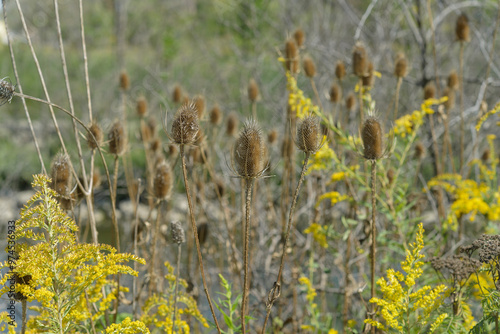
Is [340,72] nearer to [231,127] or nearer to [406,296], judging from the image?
[231,127]

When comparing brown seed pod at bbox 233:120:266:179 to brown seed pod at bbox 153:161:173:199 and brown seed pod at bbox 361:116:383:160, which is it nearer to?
brown seed pod at bbox 361:116:383:160

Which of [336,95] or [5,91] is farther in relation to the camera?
[336,95]

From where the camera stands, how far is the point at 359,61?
8.80 feet

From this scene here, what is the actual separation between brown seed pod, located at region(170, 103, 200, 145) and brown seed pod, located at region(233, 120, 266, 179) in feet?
0.51

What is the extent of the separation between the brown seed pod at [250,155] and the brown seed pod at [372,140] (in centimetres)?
43

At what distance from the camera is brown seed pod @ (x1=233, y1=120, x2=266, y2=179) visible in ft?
Result: 4.83

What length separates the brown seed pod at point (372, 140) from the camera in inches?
68.1

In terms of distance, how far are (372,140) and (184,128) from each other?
2.09 ft

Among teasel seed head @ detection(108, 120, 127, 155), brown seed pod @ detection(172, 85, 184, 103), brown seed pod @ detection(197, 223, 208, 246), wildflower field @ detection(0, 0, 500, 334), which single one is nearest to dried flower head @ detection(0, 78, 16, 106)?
wildflower field @ detection(0, 0, 500, 334)

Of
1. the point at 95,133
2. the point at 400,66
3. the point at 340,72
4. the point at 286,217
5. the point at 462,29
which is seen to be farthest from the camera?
the point at 462,29

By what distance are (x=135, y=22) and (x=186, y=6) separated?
4.17m

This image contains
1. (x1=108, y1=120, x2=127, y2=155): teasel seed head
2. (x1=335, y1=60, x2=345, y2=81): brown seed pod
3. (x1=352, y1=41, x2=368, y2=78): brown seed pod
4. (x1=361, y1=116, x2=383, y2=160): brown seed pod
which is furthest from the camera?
(x1=335, y1=60, x2=345, y2=81): brown seed pod

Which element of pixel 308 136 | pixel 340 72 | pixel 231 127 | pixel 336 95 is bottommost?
pixel 308 136

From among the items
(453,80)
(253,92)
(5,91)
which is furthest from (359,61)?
(5,91)
